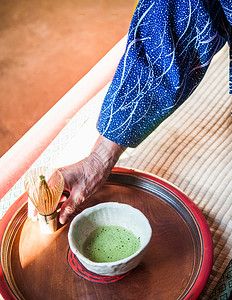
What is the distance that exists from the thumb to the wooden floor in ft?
3.88

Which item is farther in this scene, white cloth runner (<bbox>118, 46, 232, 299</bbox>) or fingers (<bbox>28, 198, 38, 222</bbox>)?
white cloth runner (<bbox>118, 46, 232, 299</bbox>)

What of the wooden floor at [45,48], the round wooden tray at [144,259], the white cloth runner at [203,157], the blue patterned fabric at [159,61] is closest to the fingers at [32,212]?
the round wooden tray at [144,259]

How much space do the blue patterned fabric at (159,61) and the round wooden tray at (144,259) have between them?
0.15 m

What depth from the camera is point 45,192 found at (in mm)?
848

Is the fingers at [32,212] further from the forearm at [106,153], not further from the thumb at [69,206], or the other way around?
the forearm at [106,153]

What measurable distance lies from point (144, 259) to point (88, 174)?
0.25 meters

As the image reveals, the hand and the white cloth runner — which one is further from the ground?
the hand

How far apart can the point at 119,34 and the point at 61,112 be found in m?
1.58

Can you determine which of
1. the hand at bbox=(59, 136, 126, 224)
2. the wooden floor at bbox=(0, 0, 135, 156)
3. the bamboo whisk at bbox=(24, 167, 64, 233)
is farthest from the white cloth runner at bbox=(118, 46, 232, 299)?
the wooden floor at bbox=(0, 0, 135, 156)

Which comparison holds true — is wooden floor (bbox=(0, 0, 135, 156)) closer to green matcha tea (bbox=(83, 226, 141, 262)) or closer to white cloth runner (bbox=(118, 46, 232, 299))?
white cloth runner (bbox=(118, 46, 232, 299))

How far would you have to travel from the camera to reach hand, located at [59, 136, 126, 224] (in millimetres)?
951

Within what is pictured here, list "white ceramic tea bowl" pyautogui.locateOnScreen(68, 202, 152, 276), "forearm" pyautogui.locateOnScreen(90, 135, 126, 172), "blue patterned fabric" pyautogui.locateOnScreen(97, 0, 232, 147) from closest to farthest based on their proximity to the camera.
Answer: "white ceramic tea bowl" pyautogui.locateOnScreen(68, 202, 152, 276) < "blue patterned fabric" pyautogui.locateOnScreen(97, 0, 232, 147) < "forearm" pyautogui.locateOnScreen(90, 135, 126, 172)

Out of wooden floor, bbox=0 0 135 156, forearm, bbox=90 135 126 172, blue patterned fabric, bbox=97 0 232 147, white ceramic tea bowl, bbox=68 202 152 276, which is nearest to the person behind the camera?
white ceramic tea bowl, bbox=68 202 152 276

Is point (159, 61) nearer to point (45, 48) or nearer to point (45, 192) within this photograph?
point (45, 192)
